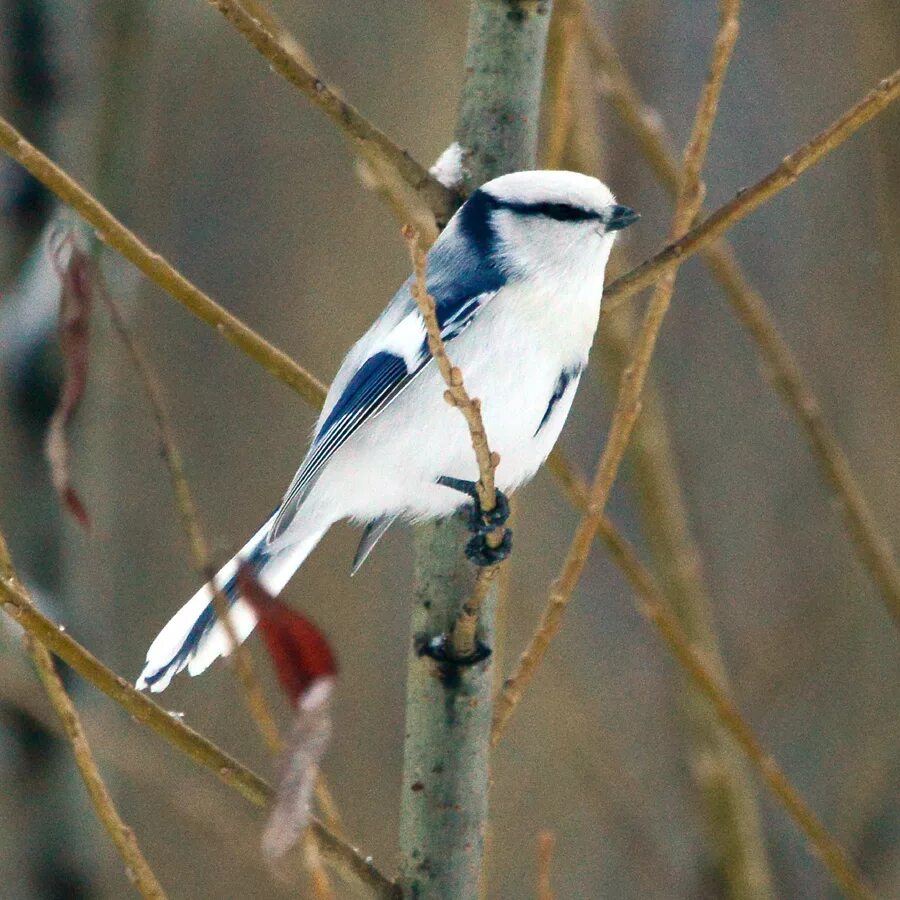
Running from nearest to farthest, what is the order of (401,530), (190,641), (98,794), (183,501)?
(98,794)
(183,501)
(190,641)
(401,530)

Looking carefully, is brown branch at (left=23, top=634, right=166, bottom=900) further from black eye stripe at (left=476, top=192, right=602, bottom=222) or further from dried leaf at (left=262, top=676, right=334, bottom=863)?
black eye stripe at (left=476, top=192, right=602, bottom=222)

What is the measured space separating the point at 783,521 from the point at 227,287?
78.7 inches

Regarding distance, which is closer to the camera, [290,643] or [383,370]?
[290,643]

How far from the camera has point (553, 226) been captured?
1207mm

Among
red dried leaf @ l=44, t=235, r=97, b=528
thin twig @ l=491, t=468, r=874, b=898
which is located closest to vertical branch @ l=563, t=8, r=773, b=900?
thin twig @ l=491, t=468, r=874, b=898

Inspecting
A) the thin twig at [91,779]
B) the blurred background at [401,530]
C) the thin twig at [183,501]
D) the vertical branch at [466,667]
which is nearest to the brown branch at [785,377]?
the blurred background at [401,530]

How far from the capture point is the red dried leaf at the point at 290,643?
52 centimetres

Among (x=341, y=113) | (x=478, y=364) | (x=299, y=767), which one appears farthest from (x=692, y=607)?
(x=299, y=767)

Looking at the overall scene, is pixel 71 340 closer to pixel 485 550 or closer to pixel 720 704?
pixel 485 550

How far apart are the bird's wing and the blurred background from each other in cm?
21

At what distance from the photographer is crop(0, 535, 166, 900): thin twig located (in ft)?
2.44

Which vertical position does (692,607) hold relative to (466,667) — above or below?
above

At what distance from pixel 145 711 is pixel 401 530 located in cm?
267

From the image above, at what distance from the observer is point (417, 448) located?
3.91 ft
